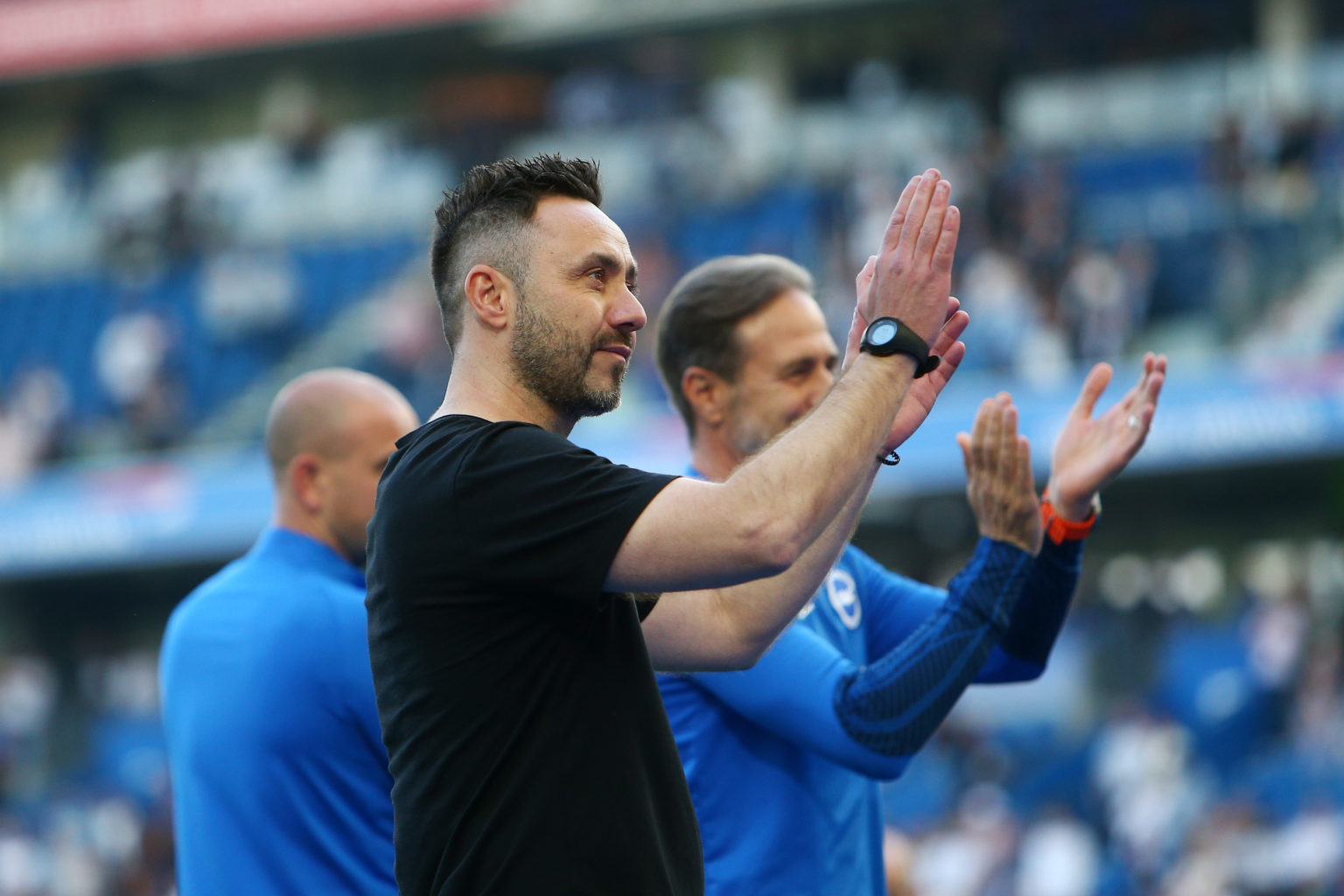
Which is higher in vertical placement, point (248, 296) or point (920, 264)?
point (248, 296)

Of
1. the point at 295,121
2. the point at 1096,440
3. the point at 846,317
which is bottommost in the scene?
the point at 1096,440

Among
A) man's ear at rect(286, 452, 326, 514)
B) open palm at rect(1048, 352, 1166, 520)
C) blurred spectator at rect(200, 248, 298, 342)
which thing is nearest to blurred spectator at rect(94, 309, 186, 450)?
blurred spectator at rect(200, 248, 298, 342)

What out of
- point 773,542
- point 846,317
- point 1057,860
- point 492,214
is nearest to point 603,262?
point 492,214

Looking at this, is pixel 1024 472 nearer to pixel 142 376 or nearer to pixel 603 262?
pixel 603 262

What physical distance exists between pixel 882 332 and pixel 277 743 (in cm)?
155

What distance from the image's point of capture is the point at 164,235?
16.5 metres

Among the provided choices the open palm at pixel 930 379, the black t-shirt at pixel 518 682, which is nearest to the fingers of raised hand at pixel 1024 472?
the open palm at pixel 930 379

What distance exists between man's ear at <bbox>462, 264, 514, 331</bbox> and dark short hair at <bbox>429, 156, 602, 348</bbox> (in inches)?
0.5

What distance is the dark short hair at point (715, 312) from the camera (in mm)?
3211

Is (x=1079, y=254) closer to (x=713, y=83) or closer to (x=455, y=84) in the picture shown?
(x=713, y=83)

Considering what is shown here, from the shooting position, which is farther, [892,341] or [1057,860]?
[1057,860]

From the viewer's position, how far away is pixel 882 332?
2.14m

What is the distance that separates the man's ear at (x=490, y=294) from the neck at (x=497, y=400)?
0.21ft

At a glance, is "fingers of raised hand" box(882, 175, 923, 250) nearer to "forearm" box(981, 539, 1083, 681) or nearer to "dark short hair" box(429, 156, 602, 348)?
"dark short hair" box(429, 156, 602, 348)
